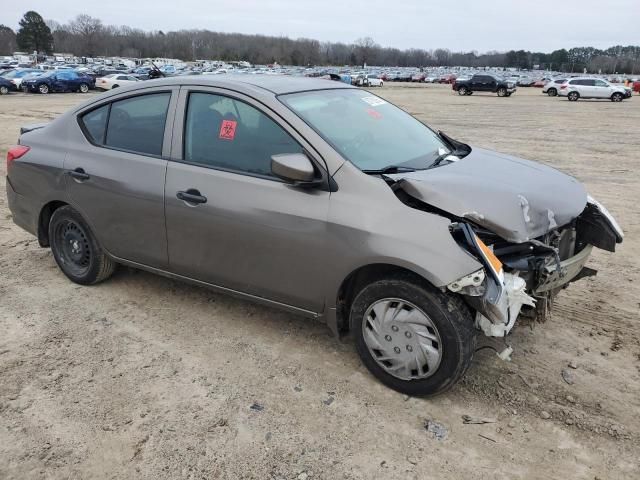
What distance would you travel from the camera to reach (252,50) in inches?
6073

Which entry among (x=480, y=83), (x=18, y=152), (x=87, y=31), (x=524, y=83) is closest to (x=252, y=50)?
(x=87, y=31)

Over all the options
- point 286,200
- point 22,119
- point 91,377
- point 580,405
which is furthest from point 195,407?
point 22,119

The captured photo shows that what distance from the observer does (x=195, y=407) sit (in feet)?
10.2

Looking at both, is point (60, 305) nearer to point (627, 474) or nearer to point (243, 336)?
point (243, 336)

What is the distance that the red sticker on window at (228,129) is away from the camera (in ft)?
11.9

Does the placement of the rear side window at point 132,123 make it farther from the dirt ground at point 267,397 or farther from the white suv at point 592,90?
the white suv at point 592,90

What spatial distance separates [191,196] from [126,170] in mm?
702

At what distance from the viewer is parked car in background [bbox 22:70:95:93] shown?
34.5 metres

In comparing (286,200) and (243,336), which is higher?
(286,200)

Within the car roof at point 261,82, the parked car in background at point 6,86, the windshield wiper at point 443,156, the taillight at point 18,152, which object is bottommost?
the parked car in background at point 6,86

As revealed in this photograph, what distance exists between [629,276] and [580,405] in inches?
→ 90.8

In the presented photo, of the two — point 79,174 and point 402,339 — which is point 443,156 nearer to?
→ point 402,339

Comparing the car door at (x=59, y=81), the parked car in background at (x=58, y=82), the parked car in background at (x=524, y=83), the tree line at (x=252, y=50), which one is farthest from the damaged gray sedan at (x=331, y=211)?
the tree line at (x=252, y=50)

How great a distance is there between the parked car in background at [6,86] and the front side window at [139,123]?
1443 inches
